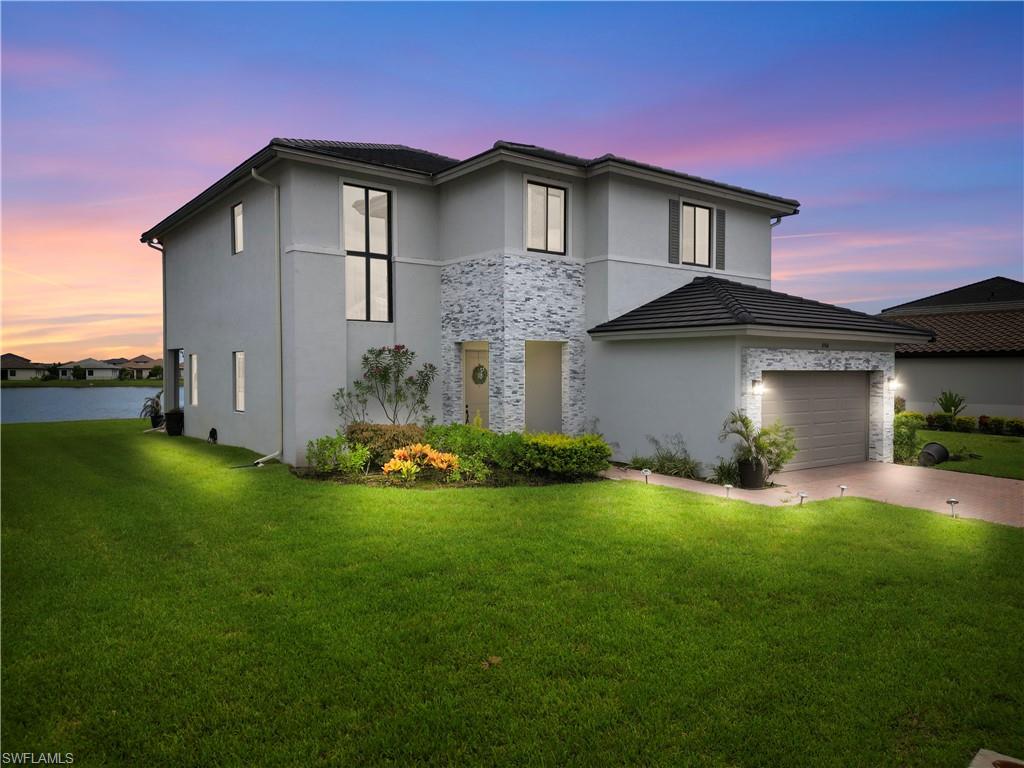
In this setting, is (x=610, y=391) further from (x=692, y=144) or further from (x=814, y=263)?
(x=814, y=263)

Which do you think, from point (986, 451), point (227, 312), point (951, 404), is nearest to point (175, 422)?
point (227, 312)

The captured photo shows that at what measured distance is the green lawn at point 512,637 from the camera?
370cm

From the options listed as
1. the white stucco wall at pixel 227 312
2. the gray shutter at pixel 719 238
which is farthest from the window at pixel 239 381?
the gray shutter at pixel 719 238

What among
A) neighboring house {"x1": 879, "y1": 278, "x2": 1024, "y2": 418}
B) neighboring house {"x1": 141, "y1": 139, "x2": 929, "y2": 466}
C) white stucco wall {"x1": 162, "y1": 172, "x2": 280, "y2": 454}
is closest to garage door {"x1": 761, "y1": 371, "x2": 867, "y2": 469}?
neighboring house {"x1": 141, "y1": 139, "x2": 929, "y2": 466}

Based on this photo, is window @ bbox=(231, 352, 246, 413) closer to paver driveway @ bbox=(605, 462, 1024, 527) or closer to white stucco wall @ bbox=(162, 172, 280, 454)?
white stucco wall @ bbox=(162, 172, 280, 454)

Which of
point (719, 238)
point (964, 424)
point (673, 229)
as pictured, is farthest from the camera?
point (964, 424)

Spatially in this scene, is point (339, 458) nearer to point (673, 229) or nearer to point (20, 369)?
point (673, 229)

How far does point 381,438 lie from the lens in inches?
494

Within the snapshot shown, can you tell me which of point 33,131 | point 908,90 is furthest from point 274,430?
point 908,90

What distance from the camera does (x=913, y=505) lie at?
989cm

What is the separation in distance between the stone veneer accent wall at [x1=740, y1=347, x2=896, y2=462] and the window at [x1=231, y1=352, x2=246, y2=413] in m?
12.2

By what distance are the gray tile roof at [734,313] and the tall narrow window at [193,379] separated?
1229cm

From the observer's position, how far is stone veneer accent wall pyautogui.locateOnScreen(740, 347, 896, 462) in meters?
A: 12.1

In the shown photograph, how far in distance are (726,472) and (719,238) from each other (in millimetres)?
7757
